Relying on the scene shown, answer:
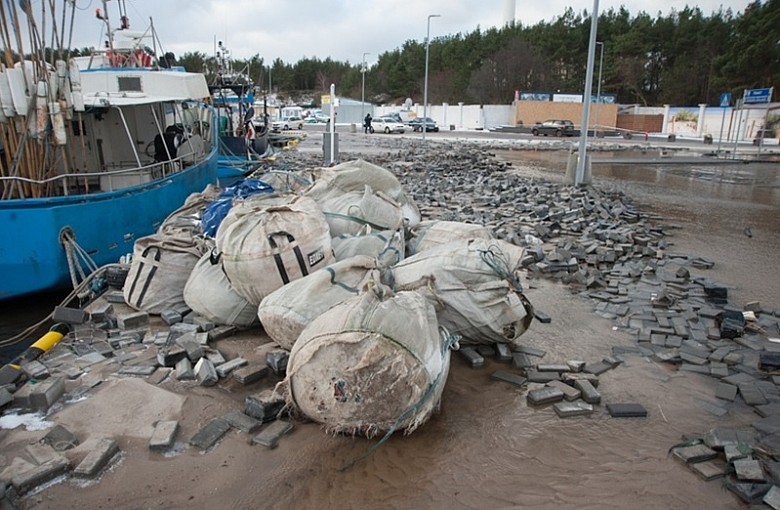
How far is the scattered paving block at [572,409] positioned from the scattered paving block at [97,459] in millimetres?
2739

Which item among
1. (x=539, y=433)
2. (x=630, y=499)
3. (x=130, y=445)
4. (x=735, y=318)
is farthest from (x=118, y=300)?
(x=735, y=318)

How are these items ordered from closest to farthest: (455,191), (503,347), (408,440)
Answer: (408,440), (503,347), (455,191)

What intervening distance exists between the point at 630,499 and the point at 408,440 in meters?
1.21

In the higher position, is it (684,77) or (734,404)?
(684,77)

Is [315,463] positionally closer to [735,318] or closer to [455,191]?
[735,318]

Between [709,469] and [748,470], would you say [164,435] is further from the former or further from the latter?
[748,470]

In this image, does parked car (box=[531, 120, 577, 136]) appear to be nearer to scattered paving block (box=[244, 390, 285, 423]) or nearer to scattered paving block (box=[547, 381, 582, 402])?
scattered paving block (box=[547, 381, 582, 402])

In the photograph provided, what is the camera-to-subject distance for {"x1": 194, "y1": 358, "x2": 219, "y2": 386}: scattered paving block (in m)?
3.82

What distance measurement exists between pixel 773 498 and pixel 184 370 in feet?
12.0

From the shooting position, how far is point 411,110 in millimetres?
59844

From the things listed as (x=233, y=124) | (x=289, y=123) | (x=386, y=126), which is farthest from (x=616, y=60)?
(x=233, y=124)

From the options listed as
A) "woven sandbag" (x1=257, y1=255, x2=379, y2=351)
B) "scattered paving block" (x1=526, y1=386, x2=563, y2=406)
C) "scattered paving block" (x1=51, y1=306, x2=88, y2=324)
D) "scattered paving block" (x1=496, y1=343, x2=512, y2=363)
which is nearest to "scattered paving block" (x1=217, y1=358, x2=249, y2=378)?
"woven sandbag" (x1=257, y1=255, x2=379, y2=351)

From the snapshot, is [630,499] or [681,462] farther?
[681,462]

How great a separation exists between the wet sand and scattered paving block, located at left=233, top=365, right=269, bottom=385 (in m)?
0.07
